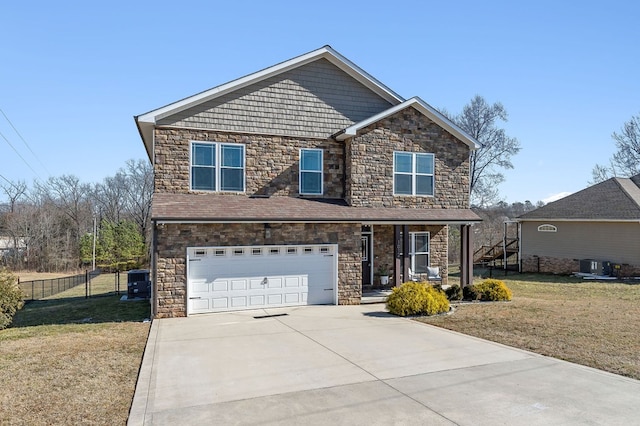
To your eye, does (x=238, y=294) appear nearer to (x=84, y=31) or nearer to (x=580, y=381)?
(x=580, y=381)

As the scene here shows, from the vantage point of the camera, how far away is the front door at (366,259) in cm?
1686

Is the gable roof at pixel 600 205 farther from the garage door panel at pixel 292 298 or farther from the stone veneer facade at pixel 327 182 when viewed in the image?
the garage door panel at pixel 292 298

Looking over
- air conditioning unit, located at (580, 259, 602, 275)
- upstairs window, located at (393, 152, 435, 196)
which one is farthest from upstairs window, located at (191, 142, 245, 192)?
air conditioning unit, located at (580, 259, 602, 275)

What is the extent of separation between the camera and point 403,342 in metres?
9.51

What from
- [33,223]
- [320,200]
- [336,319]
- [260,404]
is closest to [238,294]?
[336,319]

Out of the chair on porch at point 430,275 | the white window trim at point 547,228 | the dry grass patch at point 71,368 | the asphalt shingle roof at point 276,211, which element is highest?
the asphalt shingle roof at point 276,211

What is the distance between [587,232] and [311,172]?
16.9 m

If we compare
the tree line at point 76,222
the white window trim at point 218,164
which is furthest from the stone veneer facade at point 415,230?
the tree line at point 76,222

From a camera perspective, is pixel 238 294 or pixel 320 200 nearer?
pixel 238 294

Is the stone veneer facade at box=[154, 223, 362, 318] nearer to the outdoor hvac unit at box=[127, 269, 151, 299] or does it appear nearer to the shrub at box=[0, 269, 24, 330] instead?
the shrub at box=[0, 269, 24, 330]

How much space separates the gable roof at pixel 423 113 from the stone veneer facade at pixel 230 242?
3.11 m

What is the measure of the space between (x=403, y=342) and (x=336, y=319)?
2916 millimetres

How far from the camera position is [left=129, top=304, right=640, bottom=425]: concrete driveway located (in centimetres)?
568

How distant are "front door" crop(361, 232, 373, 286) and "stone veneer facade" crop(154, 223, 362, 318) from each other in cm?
234
